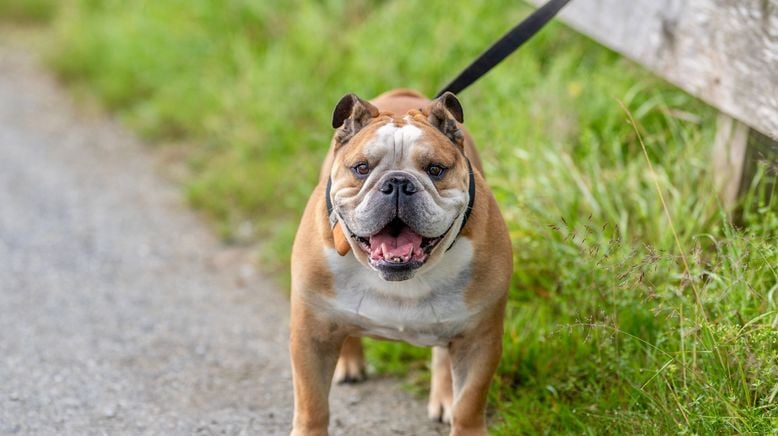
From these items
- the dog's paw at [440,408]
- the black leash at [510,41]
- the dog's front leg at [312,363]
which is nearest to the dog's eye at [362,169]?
the dog's front leg at [312,363]

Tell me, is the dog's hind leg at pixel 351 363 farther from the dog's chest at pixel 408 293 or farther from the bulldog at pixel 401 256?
the dog's chest at pixel 408 293

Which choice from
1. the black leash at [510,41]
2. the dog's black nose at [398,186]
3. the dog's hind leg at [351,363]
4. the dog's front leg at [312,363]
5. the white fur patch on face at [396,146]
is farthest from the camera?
the dog's hind leg at [351,363]

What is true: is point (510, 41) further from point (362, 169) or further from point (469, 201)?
point (362, 169)

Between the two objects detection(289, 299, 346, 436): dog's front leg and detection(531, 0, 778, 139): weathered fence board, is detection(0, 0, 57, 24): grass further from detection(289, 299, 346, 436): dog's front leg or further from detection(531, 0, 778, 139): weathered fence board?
detection(289, 299, 346, 436): dog's front leg

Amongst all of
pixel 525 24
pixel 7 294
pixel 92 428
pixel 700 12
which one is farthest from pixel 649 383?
pixel 7 294

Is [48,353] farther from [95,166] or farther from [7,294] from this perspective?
[95,166]

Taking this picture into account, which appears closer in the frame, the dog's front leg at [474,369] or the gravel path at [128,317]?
the dog's front leg at [474,369]

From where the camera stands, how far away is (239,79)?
24.5ft

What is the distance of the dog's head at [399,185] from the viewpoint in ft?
10.0

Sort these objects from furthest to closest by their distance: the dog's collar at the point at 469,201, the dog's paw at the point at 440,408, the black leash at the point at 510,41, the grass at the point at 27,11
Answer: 1. the grass at the point at 27,11
2. the dog's paw at the point at 440,408
3. the black leash at the point at 510,41
4. the dog's collar at the point at 469,201

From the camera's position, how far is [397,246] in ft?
10.3

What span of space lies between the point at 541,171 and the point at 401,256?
2030 millimetres

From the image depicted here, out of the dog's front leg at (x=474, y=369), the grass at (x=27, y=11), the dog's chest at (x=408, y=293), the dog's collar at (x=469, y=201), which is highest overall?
the dog's collar at (x=469, y=201)

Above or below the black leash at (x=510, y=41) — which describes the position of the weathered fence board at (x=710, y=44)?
below
